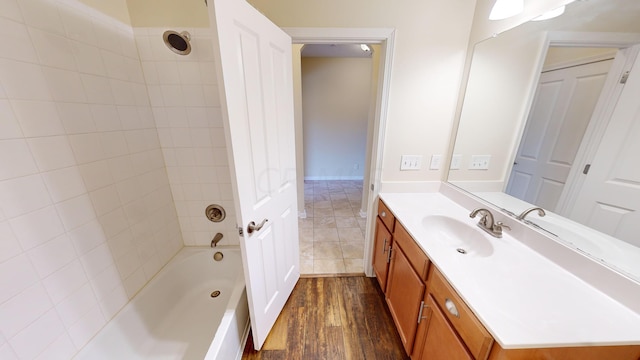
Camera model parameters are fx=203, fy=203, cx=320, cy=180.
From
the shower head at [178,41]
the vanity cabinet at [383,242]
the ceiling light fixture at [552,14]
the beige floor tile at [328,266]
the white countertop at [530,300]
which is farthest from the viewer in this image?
the beige floor tile at [328,266]

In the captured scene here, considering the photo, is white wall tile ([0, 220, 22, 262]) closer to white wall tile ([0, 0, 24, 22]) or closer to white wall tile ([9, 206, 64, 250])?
white wall tile ([9, 206, 64, 250])

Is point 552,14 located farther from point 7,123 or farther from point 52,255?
point 52,255

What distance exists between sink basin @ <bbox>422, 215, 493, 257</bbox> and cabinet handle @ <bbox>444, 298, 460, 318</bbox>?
326 mm

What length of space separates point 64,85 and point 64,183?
455 mm

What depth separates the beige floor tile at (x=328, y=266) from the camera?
2.00 meters

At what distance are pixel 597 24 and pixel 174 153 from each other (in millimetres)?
2373

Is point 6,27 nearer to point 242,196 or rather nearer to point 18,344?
point 242,196

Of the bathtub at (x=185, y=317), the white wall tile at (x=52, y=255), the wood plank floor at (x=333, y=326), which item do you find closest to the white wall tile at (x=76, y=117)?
the white wall tile at (x=52, y=255)

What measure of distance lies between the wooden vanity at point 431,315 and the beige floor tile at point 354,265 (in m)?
0.37

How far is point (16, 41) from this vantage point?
0.80 m

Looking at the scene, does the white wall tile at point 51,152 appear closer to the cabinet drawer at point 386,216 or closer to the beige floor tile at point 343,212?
the cabinet drawer at point 386,216

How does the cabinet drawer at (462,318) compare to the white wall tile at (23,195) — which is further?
the white wall tile at (23,195)

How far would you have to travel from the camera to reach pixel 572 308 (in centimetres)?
68

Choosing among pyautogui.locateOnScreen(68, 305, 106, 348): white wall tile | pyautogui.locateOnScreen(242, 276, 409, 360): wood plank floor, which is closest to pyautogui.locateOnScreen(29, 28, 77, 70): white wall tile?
pyautogui.locateOnScreen(68, 305, 106, 348): white wall tile
